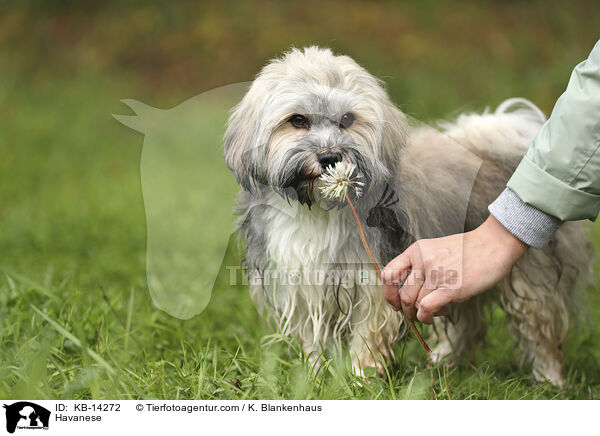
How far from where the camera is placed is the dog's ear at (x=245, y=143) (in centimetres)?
222

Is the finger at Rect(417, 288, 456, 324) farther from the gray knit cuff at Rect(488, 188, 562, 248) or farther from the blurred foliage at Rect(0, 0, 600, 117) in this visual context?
the blurred foliage at Rect(0, 0, 600, 117)

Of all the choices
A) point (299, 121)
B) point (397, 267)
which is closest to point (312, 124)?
point (299, 121)

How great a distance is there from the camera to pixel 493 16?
6309mm

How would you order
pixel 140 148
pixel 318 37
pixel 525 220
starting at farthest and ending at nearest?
pixel 318 37
pixel 140 148
pixel 525 220

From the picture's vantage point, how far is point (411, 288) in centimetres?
207

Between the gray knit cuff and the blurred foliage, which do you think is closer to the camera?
the gray knit cuff

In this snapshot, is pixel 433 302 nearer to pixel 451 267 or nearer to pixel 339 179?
pixel 451 267

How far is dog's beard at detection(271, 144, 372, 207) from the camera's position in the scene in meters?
2.04
